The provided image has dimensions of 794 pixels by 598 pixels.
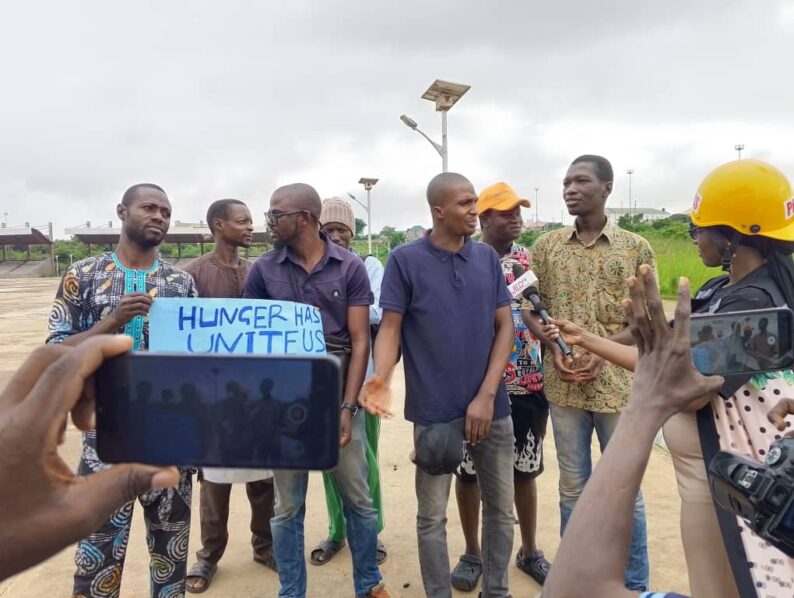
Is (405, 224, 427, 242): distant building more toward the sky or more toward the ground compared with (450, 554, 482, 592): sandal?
more toward the sky

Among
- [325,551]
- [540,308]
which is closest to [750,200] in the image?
[540,308]

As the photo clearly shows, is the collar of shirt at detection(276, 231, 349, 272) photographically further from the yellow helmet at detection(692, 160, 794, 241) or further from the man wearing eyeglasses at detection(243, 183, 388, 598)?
the yellow helmet at detection(692, 160, 794, 241)

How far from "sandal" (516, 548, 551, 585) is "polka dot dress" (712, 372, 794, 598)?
1.53 meters

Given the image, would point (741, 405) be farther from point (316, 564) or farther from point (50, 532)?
point (316, 564)

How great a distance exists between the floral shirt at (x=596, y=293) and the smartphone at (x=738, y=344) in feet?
4.97

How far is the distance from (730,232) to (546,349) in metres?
1.30

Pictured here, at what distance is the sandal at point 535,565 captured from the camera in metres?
2.98

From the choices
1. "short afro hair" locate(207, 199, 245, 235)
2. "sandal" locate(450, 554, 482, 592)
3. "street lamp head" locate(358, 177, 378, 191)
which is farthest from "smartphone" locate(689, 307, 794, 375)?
"street lamp head" locate(358, 177, 378, 191)

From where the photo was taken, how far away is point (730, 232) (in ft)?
6.23

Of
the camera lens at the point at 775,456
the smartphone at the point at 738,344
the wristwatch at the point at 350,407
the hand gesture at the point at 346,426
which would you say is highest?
the smartphone at the point at 738,344

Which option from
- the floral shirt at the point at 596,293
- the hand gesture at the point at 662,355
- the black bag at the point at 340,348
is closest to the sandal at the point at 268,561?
the black bag at the point at 340,348

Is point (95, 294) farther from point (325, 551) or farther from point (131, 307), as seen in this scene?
point (325, 551)

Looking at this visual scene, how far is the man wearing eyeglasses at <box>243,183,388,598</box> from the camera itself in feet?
8.79

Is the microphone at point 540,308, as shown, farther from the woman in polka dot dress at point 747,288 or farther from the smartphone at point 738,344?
the smartphone at point 738,344
